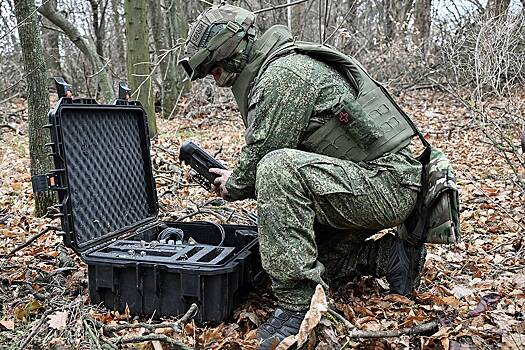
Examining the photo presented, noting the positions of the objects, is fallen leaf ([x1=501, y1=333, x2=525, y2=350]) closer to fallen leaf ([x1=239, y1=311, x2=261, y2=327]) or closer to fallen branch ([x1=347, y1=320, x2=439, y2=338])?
fallen branch ([x1=347, y1=320, x2=439, y2=338])

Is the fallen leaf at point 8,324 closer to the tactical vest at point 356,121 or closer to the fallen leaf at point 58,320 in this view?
the fallen leaf at point 58,320

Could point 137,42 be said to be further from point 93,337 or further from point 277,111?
point 93,337

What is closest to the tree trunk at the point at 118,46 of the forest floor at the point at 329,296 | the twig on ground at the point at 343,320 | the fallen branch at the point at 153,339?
the forest floor at the point at 329,296

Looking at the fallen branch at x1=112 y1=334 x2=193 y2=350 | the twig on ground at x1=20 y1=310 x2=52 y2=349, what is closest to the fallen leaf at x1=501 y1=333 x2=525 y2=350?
the fallen branch at x1=112 y1=334 x2=193 y2=350

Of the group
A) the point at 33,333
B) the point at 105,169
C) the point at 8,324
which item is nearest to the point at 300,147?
the point at 105,169

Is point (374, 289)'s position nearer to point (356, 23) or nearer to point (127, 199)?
point (127, 199)

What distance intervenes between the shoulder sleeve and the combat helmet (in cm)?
27

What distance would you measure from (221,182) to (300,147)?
0.53m

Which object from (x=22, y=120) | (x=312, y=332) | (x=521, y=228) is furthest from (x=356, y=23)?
(x=312, y=332)

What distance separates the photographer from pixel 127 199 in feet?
12.6

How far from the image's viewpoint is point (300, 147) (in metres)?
3.14

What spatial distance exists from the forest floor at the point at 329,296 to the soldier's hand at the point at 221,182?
635mm

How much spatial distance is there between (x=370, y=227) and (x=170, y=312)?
119 cm

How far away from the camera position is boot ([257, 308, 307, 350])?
8.92 feet
